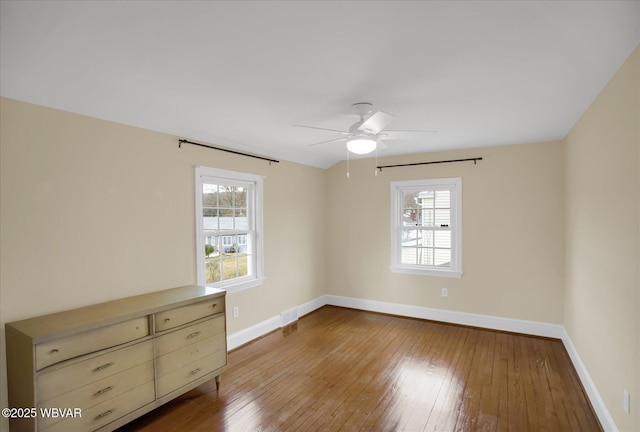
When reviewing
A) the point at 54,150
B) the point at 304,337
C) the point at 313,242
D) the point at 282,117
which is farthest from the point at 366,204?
the point at 54,150

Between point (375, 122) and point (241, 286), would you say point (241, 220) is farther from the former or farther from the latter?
point (375, 122)

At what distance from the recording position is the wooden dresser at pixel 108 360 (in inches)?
79.3

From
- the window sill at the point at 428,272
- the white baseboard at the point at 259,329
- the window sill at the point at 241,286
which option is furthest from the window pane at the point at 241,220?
the window sill at the point at 428,272

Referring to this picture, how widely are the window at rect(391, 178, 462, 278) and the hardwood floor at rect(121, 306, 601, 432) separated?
3.41 ft

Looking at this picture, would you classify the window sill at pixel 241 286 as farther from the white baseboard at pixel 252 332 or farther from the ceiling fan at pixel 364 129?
the ceiling fan at pixel 364 129

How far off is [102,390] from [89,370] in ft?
0.59

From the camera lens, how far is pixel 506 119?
3.28m

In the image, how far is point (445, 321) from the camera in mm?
4855

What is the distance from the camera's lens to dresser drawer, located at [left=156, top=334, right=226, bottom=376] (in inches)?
104

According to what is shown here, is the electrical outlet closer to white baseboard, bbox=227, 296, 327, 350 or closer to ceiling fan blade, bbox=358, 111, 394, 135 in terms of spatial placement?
ceiling fan blade, bbox=358, 111, 394, 135

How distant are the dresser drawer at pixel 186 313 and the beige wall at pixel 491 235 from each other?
9.82ft

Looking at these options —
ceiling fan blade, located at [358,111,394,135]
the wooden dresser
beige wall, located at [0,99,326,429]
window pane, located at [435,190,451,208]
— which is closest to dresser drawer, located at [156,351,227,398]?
the wooden dresser

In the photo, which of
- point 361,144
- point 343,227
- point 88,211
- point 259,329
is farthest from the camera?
point 343,227

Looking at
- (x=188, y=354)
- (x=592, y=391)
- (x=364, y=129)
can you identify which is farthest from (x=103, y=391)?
(x=592, y=391)
